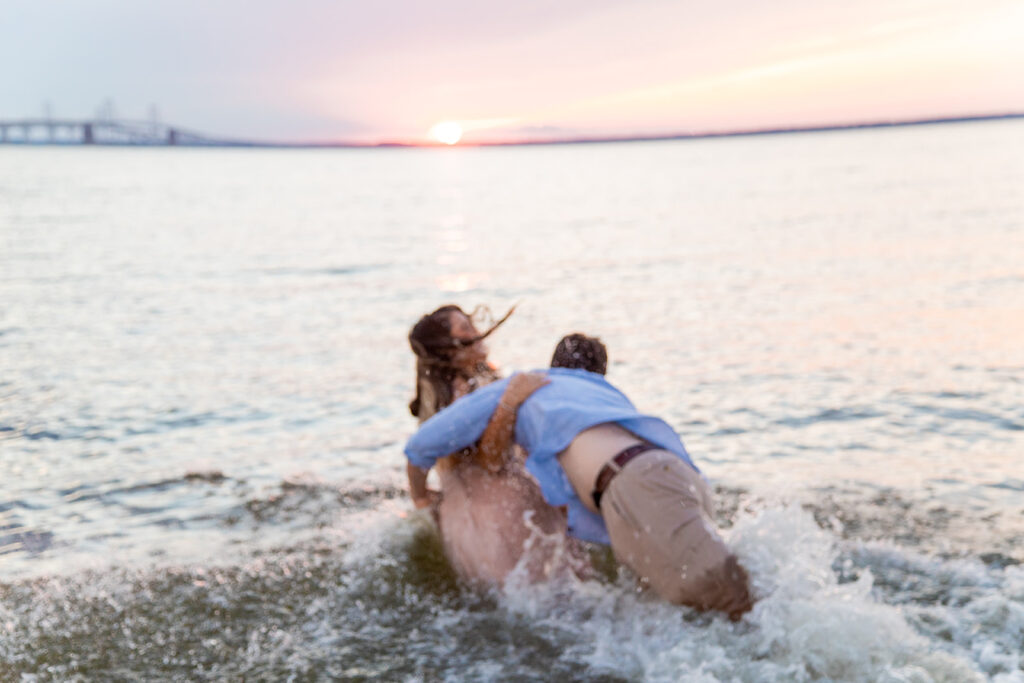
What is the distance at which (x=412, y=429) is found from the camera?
10.6 meters

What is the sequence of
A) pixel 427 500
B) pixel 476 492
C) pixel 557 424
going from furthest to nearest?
pixel 427 500 < pixel 476 492 < pixel 557 424

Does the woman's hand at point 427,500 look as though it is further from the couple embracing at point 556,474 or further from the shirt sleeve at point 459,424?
the shirt sleeve at point 459,424

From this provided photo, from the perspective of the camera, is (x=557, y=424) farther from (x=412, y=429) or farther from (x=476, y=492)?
(x=412, y=429)

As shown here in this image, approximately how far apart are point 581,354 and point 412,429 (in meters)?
5.06

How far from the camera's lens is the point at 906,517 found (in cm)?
736

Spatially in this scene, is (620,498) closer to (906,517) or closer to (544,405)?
(544,405)

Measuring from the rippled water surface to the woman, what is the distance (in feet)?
0.75

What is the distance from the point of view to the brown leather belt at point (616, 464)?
194 inches

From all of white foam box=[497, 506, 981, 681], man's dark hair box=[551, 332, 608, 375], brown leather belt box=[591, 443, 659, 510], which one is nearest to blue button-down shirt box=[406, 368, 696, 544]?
brown leather belt box=[591, 443, 659, 510]

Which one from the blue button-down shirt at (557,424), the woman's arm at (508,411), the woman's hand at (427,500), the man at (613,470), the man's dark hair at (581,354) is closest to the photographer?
the man at (613,470)

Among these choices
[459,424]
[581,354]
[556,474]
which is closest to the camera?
[556,474]

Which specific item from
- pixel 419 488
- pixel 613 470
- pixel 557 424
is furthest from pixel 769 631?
pixel 419 488

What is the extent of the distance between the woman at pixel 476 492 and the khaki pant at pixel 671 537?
95cm

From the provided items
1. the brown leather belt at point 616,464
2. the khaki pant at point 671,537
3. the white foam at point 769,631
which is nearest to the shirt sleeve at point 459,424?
the brown leather belt at point 616,464
